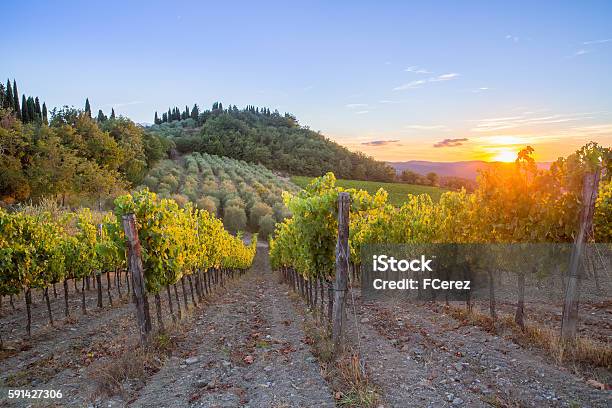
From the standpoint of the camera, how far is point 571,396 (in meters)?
7.12

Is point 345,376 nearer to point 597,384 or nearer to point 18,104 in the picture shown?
point 597,384

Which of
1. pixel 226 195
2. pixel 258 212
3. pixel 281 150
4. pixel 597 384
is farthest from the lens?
pixel 281 150

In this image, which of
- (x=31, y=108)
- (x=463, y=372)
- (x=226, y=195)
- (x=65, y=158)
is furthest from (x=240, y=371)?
(x=31, y=108)

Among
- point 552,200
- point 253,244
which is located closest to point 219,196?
point 253,244

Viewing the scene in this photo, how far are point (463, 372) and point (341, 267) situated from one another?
3.24 meters

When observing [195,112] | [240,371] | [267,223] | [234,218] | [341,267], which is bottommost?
[267,223]

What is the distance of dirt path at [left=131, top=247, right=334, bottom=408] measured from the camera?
24.6 feet

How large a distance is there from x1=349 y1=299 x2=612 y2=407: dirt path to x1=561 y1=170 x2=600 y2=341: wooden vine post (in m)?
1.15

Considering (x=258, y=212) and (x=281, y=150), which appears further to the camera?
(x=281, y=150)

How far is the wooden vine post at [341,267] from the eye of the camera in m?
9.31

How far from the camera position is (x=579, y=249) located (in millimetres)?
9375

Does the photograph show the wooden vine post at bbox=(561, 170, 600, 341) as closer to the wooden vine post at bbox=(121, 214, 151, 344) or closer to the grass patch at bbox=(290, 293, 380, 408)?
the grass patch at bbox=(290, 293, 380, 408)

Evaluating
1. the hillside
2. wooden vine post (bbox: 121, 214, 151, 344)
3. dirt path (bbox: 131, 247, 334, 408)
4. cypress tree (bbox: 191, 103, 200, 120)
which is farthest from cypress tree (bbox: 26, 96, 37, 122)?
cypress tree (bbox: 191, 103, 200, 120)

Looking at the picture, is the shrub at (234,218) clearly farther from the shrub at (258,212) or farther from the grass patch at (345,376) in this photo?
the grass patch at (345,376)
